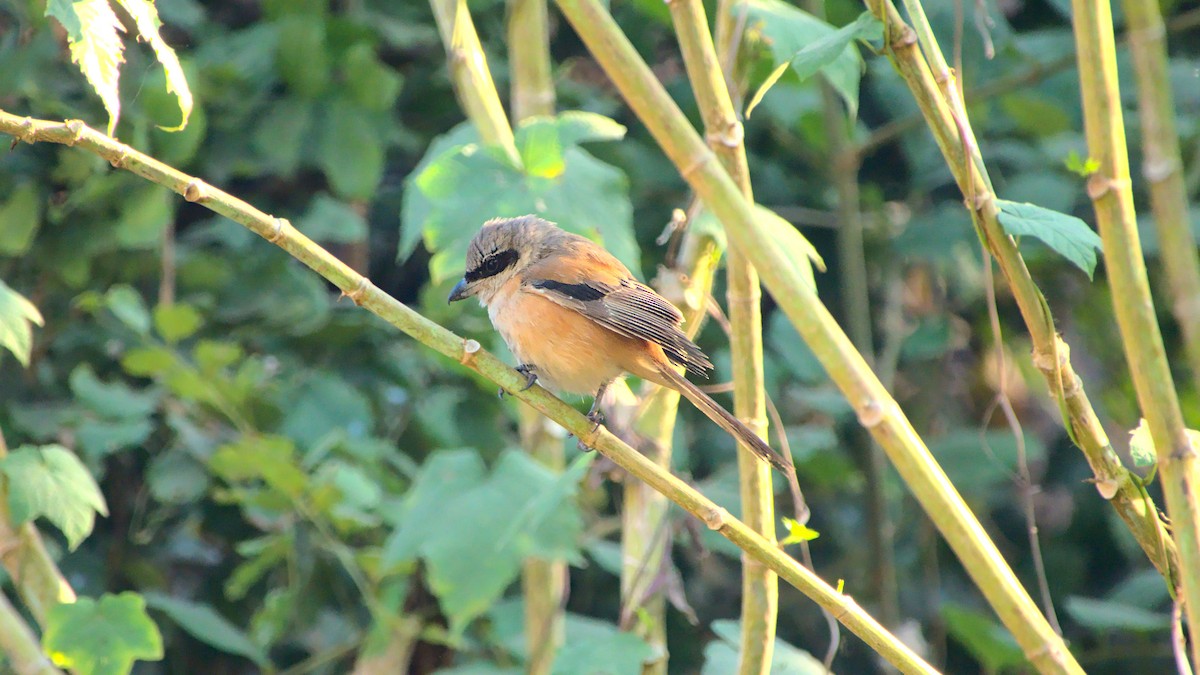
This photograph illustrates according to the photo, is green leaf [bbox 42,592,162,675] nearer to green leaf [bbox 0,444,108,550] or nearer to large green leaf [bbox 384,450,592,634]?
green leaf [bbox 0,444,108,550]

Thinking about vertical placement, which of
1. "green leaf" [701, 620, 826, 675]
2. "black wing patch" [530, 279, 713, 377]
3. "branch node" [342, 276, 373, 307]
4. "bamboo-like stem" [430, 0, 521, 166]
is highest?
"bamboo-like stem" [430, 0, 521, 166]

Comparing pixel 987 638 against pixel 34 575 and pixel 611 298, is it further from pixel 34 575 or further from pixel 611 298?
pixel 34 575

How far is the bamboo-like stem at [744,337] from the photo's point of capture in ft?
5.93

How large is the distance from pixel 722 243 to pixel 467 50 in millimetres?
861

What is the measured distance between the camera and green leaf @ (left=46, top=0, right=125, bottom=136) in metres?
1.44

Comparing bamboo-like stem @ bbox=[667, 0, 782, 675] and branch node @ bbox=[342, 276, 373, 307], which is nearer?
branch node @ bbox=[342, 276, 373, 307]

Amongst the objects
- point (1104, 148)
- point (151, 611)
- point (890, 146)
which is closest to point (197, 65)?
point (151, 611)

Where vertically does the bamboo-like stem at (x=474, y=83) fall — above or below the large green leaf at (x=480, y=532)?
above

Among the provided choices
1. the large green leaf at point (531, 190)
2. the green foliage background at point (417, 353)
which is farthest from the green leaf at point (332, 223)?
the large green leaf at point (531, 190)

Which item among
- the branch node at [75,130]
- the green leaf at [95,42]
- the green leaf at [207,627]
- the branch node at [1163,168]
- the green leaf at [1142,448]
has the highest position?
the branch node at [1163,168]

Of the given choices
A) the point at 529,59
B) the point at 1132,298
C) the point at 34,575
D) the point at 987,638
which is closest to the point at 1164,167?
the point at 1132,298

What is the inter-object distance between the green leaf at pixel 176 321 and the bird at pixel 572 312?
1.02m

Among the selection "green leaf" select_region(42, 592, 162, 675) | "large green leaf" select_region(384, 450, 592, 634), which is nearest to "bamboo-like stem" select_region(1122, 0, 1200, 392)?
"large green leaf" select_region(384, 450, 592, 634)

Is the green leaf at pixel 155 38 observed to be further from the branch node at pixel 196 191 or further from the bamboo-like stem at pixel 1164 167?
the bamboo-like stem at pixel 1164 167
